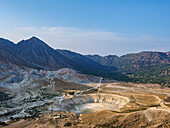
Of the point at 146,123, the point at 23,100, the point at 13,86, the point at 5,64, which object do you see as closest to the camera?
the point at 146,123

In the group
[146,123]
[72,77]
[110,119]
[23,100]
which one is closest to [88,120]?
[110,119]

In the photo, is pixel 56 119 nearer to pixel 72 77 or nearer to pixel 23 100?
pixel 23 100

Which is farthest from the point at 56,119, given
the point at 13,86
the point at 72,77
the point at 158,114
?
the point at 72,77

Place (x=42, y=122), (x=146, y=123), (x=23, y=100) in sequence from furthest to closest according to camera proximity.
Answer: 1. (x=23, y=100)
2. (x=42, y=122)
3. (x=146, y=123)

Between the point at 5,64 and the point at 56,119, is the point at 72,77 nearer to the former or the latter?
the point at 5,64

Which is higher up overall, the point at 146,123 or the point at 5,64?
the point at 5,64

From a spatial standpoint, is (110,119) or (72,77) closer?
(110,119)

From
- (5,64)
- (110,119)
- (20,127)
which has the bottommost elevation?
(20,127)

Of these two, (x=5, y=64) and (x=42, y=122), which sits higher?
(x=5, y=64)

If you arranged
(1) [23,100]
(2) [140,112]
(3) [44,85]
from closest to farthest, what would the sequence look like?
(2) [140,112]
(1) [23,100]
(3) [44,85]
